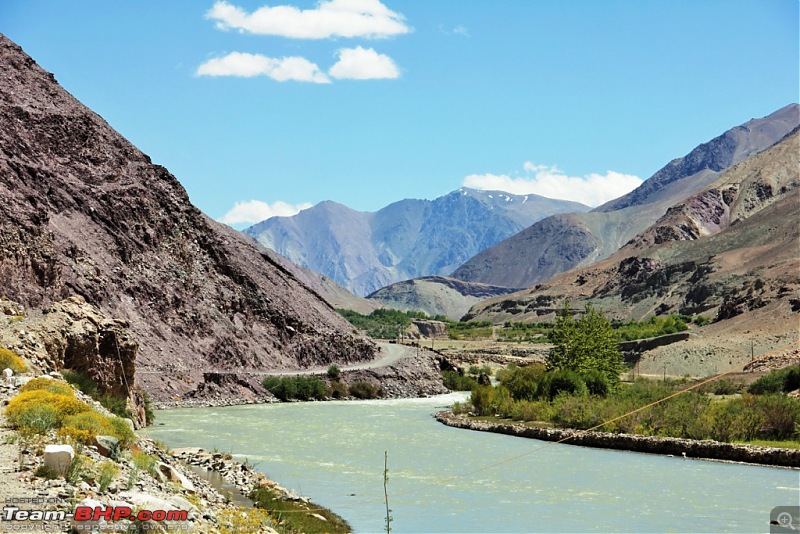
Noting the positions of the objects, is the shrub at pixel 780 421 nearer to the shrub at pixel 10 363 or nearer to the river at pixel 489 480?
→ the river at pixel 489 480

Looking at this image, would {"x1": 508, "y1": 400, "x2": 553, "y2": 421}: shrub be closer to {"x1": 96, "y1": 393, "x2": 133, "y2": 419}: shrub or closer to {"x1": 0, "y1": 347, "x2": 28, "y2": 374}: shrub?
{"x1": 96, "y1": 393, "x2": 133, "y2": 419}: shrub

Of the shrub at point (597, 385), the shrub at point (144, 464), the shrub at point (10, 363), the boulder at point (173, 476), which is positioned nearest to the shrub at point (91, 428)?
the shrub at point (144, 464)

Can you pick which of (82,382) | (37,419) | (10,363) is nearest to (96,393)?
(82,382)

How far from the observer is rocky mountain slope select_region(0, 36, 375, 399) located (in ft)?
197

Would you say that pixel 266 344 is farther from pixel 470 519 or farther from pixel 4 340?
pixel 470 519

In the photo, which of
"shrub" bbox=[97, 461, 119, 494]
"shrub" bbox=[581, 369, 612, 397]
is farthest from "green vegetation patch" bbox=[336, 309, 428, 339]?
"shrub" bbox=[97, 461, 119, 494]

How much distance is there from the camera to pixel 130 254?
71.2m

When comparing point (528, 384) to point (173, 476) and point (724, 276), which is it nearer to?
point (173, 476)

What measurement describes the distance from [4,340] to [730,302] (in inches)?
3862

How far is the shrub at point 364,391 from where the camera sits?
75.4 m

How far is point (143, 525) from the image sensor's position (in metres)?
12.8

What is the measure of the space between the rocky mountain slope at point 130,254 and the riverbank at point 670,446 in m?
28.2

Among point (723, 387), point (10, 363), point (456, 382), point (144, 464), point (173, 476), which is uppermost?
point (10, 363)

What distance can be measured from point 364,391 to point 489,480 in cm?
4529
